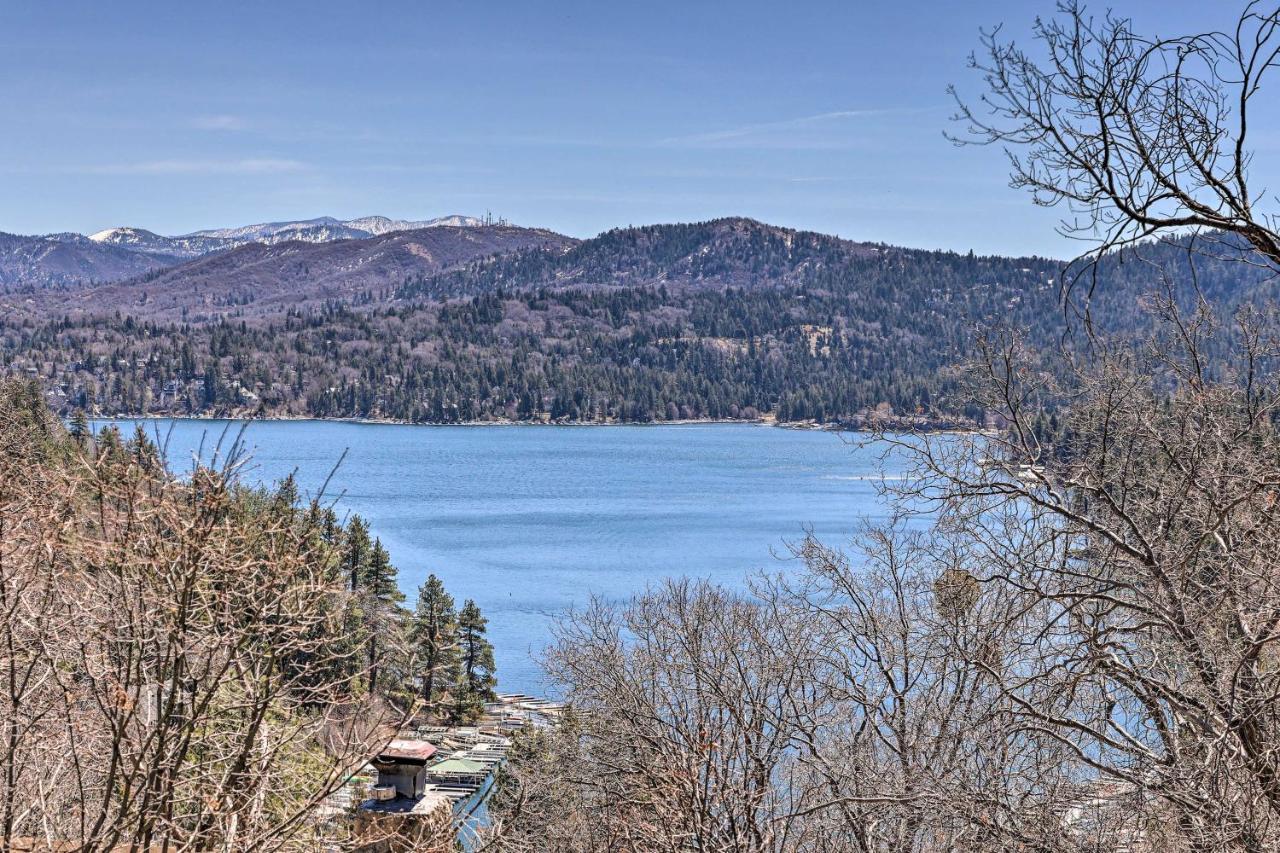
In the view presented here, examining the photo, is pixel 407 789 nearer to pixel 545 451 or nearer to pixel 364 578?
pixel 364 578

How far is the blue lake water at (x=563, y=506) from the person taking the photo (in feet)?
171

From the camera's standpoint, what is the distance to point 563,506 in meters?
83.4

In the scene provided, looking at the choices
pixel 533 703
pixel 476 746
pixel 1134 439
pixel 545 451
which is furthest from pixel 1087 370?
pixel 545 451

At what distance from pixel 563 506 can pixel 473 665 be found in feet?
136

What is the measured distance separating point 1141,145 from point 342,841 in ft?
15.5

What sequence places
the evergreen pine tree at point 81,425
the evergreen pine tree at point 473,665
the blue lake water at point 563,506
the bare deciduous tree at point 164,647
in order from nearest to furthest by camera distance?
1. the bare deciduous tree at point 164,647
2. the evergreen pine tree at point 81,425
3. the evergreen pine tree at point 473,665
4. the blue lake water at point 563,506

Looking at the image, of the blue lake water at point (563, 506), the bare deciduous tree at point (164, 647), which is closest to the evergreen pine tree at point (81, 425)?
the blue lake water at point (563, 506)

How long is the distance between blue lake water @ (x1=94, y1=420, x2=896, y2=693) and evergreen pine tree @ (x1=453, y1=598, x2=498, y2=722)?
133 cm

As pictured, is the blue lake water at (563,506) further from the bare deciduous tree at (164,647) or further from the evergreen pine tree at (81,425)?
the bare deciduous tree at (164,647)

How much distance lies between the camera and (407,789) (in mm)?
11117

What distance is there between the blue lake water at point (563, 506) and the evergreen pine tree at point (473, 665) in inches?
52.2

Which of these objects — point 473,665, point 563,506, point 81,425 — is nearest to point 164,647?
point 81,425

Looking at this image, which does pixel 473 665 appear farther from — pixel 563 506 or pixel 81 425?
pixel 563 506

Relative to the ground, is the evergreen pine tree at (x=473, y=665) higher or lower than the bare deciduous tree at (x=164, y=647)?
lower
